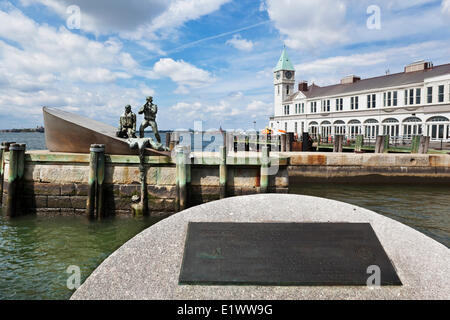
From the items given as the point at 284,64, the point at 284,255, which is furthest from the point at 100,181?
the point at 284,64

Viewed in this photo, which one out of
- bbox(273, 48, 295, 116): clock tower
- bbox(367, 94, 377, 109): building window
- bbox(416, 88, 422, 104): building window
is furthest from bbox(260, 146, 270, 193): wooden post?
bbox(273, 48, 295, 116): clock tower

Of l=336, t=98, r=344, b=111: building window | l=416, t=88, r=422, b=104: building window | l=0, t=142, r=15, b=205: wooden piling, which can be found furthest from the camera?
l=336, t=98, r=344, b=111: building window

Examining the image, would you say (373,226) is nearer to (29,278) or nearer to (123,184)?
(29,278)

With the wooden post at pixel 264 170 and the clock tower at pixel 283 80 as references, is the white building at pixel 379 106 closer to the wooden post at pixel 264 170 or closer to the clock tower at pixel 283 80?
the clock tower at pixel 283 80

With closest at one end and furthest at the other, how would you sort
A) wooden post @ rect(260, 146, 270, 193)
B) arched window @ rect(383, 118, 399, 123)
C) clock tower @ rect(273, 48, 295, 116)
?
wooden post @ rect(260, 146, 270, 193), arched window @ rect(383, 118, 399, 123), clock tower @ rect(273, 48, 295, 116)

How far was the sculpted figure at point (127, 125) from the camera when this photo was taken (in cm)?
986

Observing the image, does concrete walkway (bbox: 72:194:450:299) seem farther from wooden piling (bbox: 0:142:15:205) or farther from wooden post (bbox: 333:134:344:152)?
wooden post (bbox: 333:134:344:152)

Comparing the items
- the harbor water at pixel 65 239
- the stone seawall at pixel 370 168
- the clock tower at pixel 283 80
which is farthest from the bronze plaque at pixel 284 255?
the clock tower at pixel 283 80

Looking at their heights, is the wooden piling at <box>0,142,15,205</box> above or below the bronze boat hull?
below

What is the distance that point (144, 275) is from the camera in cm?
346

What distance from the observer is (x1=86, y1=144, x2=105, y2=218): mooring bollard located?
28.3 feet

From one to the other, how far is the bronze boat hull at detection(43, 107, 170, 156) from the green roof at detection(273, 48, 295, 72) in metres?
47.2
